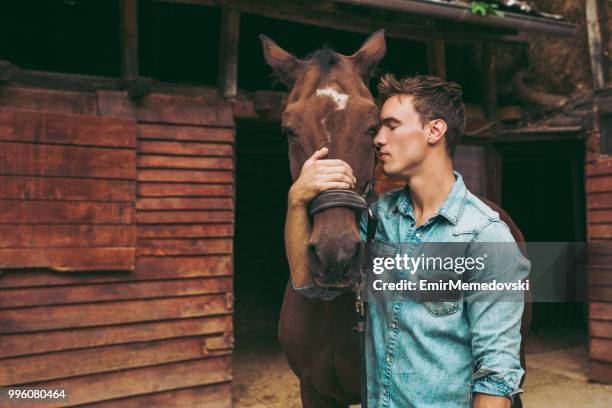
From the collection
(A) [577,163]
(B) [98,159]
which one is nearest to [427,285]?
(B) [98,159]

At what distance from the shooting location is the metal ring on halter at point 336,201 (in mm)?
1557

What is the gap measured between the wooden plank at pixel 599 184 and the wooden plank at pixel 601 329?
1576 mm

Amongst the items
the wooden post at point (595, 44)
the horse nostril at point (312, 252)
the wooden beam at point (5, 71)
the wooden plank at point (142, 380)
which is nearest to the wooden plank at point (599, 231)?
the wooden post at point (595, 44)

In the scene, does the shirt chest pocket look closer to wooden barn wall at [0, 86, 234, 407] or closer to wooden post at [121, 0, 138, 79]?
wooden barn wall at [0, 86, 234, 407]

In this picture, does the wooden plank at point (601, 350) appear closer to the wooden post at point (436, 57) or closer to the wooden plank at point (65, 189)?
the wooden post at point (436, 57)

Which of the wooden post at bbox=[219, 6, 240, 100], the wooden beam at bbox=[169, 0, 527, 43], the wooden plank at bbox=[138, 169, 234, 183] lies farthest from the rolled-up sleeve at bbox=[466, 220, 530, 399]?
the wooden beam at bbox=[169, 0, 527, 43]

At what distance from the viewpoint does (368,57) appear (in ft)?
8.14

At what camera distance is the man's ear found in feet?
5.49

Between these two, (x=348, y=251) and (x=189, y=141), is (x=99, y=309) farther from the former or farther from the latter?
(x=348, y=251)

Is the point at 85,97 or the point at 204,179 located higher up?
the point at 85,97

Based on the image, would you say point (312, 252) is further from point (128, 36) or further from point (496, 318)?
point (128, 36)

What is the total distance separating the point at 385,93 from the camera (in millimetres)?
1799

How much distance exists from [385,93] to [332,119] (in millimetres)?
240

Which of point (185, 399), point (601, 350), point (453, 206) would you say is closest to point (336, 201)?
point (453, 206)
